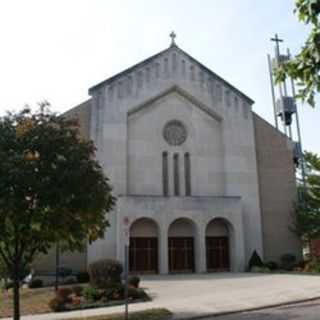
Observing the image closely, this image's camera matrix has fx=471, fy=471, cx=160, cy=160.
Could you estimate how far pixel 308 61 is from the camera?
226 inches

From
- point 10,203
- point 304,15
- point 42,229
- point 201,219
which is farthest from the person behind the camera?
point 201,219

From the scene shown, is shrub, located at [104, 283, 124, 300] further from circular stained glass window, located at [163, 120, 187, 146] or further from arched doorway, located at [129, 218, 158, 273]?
circular stained glass window, located at [163, 120, 187, 146]

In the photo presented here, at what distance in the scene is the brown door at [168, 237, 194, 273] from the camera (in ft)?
114

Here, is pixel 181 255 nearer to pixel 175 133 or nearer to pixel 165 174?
pixel 165 174

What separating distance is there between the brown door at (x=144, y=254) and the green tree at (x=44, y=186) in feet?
63.1

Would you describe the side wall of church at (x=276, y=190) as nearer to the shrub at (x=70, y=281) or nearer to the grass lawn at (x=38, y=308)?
the shrub at (x=70, y=281)

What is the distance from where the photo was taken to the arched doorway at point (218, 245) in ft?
117

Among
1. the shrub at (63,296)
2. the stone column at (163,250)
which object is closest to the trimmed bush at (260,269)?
the stone column at (163,250)

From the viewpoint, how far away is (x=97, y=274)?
21.5 meters

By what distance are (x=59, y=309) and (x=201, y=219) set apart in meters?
18.1

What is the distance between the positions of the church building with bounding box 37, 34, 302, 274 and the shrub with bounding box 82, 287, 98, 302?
12620mm

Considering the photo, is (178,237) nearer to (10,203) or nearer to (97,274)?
(97,274)

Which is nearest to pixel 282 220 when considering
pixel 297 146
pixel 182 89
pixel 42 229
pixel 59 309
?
pixel 297 146

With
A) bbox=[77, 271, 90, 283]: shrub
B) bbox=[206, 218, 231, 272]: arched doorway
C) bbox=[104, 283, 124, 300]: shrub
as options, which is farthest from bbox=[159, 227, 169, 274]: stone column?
bbox=[104, 283, 124, 300]: shrub
